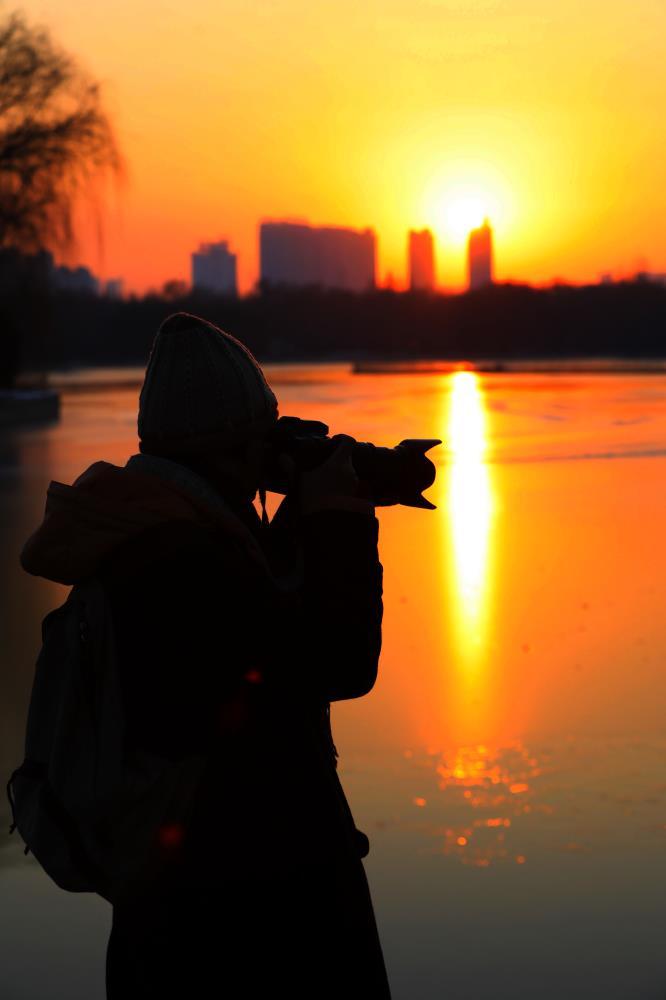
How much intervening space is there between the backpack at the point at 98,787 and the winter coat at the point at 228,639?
0.02 metres

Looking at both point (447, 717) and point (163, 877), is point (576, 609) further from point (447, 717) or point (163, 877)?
point (163, 877)

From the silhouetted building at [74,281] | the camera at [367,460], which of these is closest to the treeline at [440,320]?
the silhouetted building at [74,281]

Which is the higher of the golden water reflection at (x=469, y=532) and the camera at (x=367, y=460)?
the camera at (x=367, y=460)

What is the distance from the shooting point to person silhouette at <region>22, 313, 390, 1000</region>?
68.5 inches

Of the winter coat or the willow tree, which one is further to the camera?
the willow tree

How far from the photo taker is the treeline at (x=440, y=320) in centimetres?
11594

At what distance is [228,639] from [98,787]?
219mm

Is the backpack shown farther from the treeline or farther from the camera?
the treeline

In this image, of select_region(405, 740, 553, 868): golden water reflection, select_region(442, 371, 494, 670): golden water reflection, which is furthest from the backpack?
select_region(442, 371, 494, 670): golden water reflection

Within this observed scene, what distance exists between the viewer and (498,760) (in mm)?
4840

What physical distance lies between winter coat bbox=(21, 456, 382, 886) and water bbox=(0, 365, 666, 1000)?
4.93ft

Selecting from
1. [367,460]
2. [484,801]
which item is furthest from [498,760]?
[367,460]

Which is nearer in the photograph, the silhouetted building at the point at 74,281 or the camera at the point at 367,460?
the camera at the point at 367,460

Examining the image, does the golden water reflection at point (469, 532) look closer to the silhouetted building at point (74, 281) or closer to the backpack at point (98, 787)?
the backpack at point (98, 787)
